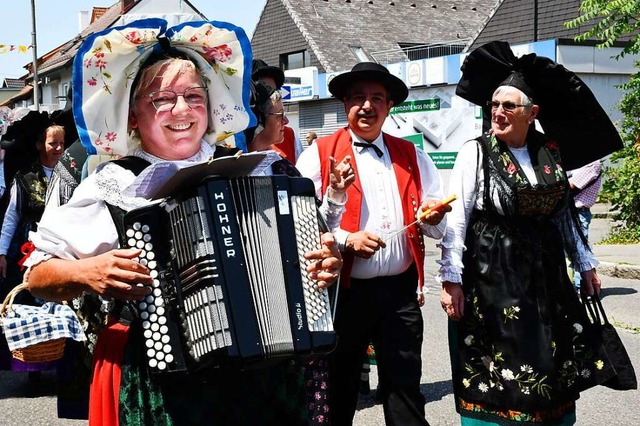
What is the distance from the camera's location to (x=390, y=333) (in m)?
4.30

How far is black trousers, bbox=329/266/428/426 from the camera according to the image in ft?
13.9

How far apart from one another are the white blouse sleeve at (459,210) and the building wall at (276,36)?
26.1 metres

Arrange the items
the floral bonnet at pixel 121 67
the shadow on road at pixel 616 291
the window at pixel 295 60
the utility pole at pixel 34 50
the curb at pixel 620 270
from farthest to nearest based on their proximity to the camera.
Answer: the utility pole at pixel 34 50
the window at pixel 295 60
the curb at pixel 620 270
the shadow on road at pixel 616 291
the floral bonnet at pixel 121 67

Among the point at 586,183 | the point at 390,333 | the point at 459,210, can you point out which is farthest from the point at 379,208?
the point at 586,183

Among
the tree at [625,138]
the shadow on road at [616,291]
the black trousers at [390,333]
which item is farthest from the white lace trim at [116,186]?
the tree at [625,138]

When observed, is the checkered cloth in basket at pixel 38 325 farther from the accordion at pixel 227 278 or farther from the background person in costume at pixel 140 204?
the accordion at pixel 227 278

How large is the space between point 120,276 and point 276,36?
31.3 meters

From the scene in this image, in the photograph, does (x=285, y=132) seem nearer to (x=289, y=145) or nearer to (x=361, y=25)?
(x=289, y=145)

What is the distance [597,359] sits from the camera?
4.31 metres

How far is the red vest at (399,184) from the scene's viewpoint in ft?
14.0

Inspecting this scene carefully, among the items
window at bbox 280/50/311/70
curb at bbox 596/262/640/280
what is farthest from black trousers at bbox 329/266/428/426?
window at bbox 280/50/311/70

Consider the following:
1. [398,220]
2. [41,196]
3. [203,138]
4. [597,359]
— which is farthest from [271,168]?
[41,196]

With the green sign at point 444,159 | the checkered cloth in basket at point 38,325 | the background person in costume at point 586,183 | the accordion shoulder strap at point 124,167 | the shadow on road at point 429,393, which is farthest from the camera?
the green sign at point 444,159

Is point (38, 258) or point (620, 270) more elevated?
point (38, 258)
